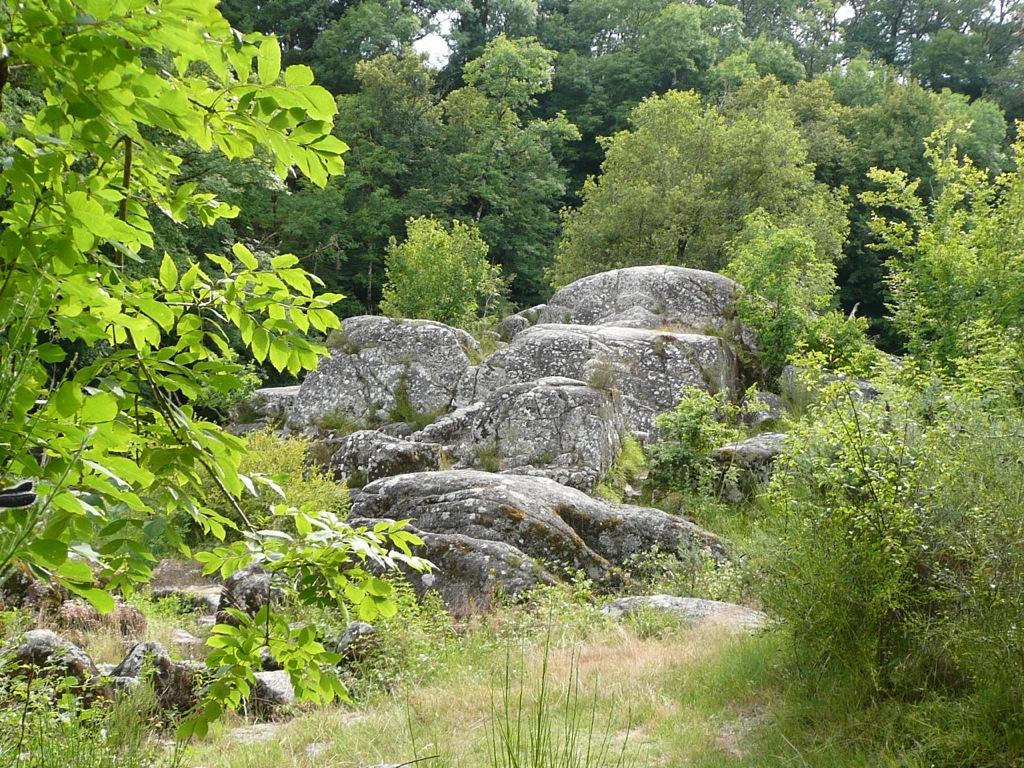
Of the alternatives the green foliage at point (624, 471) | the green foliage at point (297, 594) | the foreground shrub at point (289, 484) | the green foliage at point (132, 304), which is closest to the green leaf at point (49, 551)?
the green foliage at point (132, 304)

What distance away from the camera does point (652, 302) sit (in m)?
17.1

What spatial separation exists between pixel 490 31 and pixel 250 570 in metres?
37.4

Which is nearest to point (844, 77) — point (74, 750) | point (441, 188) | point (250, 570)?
point (441, 188)

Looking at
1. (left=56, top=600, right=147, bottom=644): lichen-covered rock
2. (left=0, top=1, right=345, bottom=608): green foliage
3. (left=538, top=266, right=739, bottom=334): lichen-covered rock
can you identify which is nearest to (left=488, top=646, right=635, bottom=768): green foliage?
(left=0, top=1, right=345, bottom=608): green foliage

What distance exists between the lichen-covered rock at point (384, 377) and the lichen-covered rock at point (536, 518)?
5.35 metres

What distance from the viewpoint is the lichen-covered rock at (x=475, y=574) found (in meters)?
7.69

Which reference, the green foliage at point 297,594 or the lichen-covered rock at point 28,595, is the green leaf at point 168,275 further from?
the lichen-covered rock at point 28,595

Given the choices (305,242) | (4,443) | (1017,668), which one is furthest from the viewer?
(305,242)

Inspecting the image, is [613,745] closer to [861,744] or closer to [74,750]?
[861,744]

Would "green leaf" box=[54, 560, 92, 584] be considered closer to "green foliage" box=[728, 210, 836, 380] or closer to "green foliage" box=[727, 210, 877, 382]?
"green foliage" box=[727, 210, 877, 382]

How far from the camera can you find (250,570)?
797 centimetres

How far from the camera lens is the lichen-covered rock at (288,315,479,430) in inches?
592

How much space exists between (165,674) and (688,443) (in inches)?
336

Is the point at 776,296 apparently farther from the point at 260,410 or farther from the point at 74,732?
the point at 74,732
